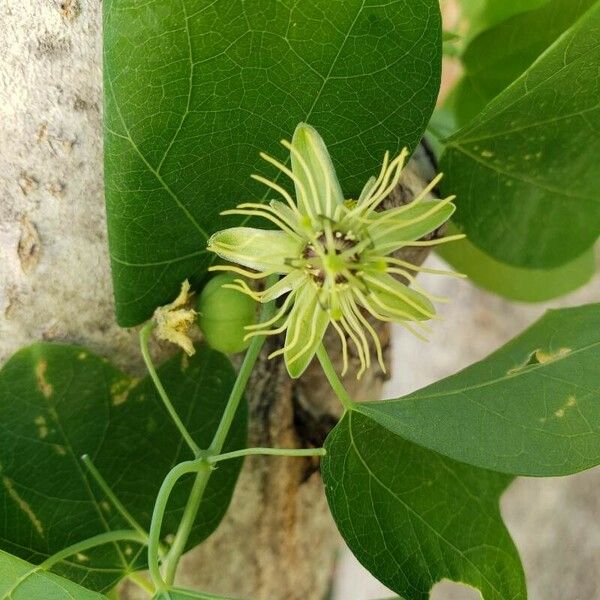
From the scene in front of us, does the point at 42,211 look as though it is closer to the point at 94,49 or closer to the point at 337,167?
the point at 94,49

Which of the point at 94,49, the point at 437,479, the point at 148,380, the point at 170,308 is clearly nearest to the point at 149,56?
the point at 94,49

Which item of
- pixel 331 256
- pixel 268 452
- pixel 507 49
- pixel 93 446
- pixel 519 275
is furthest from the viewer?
pixel 519 275

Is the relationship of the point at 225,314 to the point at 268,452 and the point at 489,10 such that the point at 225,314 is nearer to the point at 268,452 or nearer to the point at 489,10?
the point at 268,452

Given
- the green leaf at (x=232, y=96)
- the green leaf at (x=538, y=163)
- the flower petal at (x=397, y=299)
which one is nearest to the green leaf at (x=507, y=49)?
the green leaf at (x=538, y=163)

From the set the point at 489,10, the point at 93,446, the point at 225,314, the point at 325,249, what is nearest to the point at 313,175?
the point at 325,249

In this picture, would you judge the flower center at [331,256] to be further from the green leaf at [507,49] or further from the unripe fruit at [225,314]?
the green leaf at [507,49]
